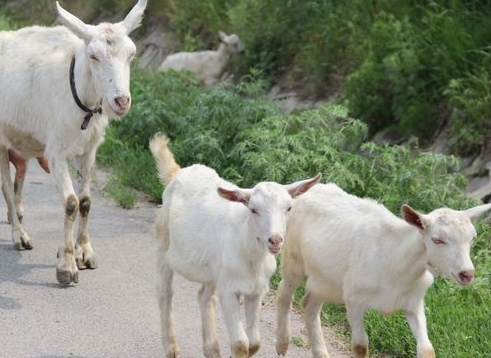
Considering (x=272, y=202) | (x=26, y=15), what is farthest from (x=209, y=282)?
(x=26, y=15)

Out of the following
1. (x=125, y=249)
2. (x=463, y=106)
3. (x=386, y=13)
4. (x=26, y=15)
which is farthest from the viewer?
(x=26, y=15)

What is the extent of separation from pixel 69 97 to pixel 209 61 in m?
7.42

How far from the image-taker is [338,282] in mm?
6711

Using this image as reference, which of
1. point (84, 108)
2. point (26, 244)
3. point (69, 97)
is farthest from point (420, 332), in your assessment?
point (26, 244)

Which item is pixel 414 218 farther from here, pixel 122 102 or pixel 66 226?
pixel 66 226

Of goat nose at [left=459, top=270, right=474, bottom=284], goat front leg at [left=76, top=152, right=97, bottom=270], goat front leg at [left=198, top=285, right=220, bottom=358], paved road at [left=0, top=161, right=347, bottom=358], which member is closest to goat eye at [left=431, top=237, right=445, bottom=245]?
goat nose at [left=459, top=270, right=474, bottom=284]

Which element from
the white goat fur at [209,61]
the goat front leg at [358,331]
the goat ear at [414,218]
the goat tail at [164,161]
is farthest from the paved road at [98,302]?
the white goat fur at [209,61]

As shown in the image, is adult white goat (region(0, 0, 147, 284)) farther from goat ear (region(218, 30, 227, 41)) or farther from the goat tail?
goat ear (region(218, 30, 227, 41))

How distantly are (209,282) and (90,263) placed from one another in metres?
2.56

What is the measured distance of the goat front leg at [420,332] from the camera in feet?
20.2

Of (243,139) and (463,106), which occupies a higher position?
(463,106)

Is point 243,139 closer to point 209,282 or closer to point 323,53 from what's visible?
point 323,53

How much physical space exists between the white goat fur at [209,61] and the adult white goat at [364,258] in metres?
8.49

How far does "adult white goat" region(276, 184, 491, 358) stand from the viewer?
6148 millimetres
